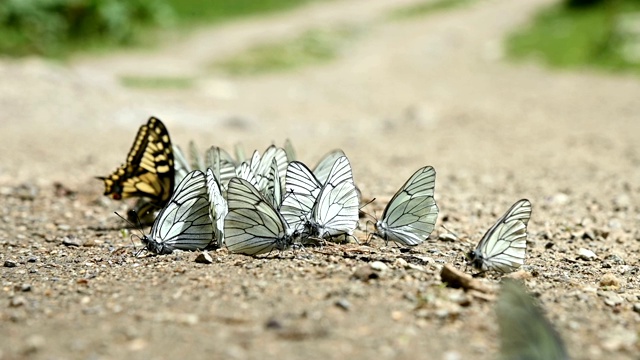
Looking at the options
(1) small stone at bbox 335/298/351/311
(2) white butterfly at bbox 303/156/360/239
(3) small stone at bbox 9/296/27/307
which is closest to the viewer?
(1) small stone at bbox 335/298/351/311

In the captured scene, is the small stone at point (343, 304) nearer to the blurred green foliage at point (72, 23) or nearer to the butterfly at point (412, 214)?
the butterfly at point (412, 214)

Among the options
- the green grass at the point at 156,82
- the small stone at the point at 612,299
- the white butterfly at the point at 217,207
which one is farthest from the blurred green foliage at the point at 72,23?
the small stone at the point at 612,299

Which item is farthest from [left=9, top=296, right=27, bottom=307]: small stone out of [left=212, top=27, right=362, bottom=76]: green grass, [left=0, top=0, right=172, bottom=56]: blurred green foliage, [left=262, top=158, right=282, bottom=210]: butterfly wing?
[left=0, top=0, right=172, bottom=56]: blurred green foliage

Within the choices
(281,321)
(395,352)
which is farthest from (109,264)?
(395,352)

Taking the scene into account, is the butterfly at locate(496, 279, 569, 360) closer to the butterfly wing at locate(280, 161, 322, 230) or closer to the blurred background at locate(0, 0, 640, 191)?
the butterfly wing at locate(280, 161, 322, 230)

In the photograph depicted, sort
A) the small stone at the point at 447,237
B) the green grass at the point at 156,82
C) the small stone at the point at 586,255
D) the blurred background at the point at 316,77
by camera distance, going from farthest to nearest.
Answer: the green grass at the point at 156,82 → the blurred background at the point at 316,77 → the small stone at the point at 447,237 → the small stone at the point at 586,255
